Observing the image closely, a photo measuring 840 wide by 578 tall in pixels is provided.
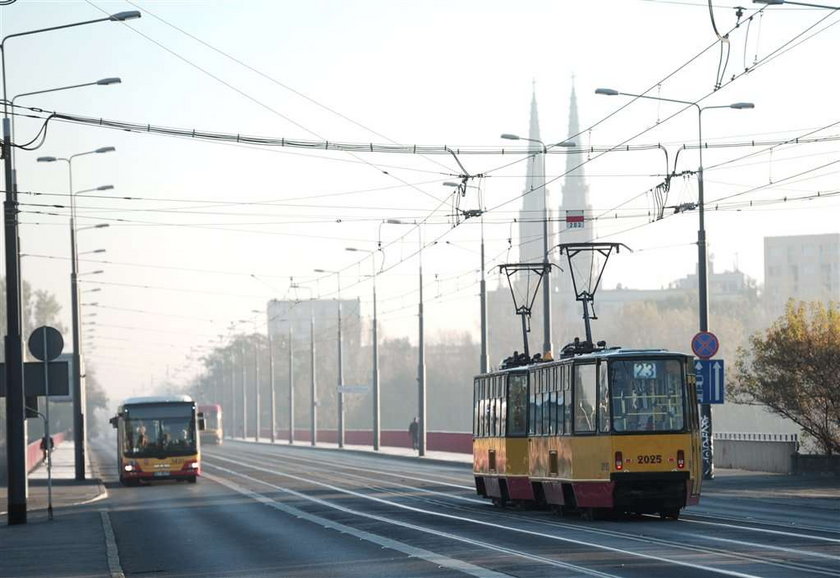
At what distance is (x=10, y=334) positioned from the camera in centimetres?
2820

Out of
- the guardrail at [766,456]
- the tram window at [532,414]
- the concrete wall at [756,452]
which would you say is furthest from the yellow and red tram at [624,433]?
the concrete wall at [756,452]

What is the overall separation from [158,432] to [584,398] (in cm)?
2302

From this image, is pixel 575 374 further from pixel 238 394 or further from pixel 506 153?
pixel 238 394

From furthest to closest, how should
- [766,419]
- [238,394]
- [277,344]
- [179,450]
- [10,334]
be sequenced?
[238,394] < [277,344] < [766,419] < [179,450] < [10,334]

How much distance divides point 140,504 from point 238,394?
15663cm

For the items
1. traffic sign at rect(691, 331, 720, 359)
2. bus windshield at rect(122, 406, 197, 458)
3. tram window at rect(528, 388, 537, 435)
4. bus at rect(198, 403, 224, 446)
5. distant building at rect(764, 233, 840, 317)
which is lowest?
bus at rect(198, 403, 224, 446)

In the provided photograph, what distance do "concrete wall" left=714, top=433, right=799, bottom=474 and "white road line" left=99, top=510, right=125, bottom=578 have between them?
18.9 m

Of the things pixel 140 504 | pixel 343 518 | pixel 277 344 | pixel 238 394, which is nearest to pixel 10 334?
pixel 343 518

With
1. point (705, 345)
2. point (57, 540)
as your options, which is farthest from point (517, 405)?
point (57, 540)

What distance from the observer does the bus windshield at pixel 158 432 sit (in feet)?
151

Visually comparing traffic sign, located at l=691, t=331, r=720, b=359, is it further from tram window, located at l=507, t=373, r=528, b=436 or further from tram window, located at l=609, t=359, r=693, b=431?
tram window, located at l=609, t=359, r=693, b=431

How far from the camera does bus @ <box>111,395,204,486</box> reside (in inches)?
1815

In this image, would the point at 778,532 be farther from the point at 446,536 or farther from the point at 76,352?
the point at 76,352

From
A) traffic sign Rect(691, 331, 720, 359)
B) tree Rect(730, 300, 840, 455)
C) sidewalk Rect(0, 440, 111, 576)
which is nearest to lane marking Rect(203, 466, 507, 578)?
sidewalk Rect(0, 440, 111, 576)
